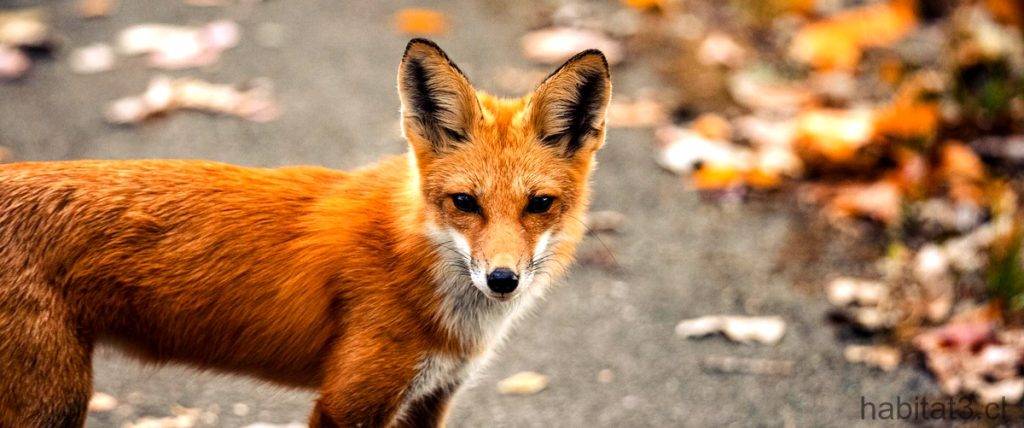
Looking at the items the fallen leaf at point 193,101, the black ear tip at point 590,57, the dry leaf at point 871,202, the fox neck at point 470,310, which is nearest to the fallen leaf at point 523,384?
the fox neck at point 470,310

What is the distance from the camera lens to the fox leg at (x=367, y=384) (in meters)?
3.30

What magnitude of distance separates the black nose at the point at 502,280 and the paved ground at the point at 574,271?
4.53ft

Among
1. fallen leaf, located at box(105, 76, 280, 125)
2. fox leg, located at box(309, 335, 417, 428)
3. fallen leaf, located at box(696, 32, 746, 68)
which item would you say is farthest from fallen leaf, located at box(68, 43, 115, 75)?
fox leg, located at box(309, 335, 417, 428)

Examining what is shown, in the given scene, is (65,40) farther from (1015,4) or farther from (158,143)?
(1015,4)

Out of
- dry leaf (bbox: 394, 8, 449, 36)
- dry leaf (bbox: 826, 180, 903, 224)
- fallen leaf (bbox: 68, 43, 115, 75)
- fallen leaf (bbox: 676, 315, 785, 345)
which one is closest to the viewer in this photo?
fallen leaf (bbox: 676, 315, 785, 345)

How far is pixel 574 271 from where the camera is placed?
5422 mm

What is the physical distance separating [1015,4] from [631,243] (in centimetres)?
374

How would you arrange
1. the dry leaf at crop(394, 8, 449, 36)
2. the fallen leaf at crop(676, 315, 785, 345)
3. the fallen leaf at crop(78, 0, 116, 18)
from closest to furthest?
the fallen leaf at crop(676, 315, 785, 345), the fallen leaf at crop(78, 0, 116, 18), the dry leaf at crop(394, 8, 449, 36)

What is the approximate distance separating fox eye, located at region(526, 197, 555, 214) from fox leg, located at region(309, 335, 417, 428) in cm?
63

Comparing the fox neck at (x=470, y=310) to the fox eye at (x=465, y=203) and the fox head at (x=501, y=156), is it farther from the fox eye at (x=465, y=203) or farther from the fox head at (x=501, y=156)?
the fox eye at (x=465, y=203)

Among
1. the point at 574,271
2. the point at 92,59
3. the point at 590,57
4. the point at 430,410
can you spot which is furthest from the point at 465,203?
the point at 92,59

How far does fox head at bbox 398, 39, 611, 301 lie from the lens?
3.33 meters

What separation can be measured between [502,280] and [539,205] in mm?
400

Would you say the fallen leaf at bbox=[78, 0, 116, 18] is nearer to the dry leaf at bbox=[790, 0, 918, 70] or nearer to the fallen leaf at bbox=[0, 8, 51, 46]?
the fallen leaf at bbox=[0, 8, 51, 46]
